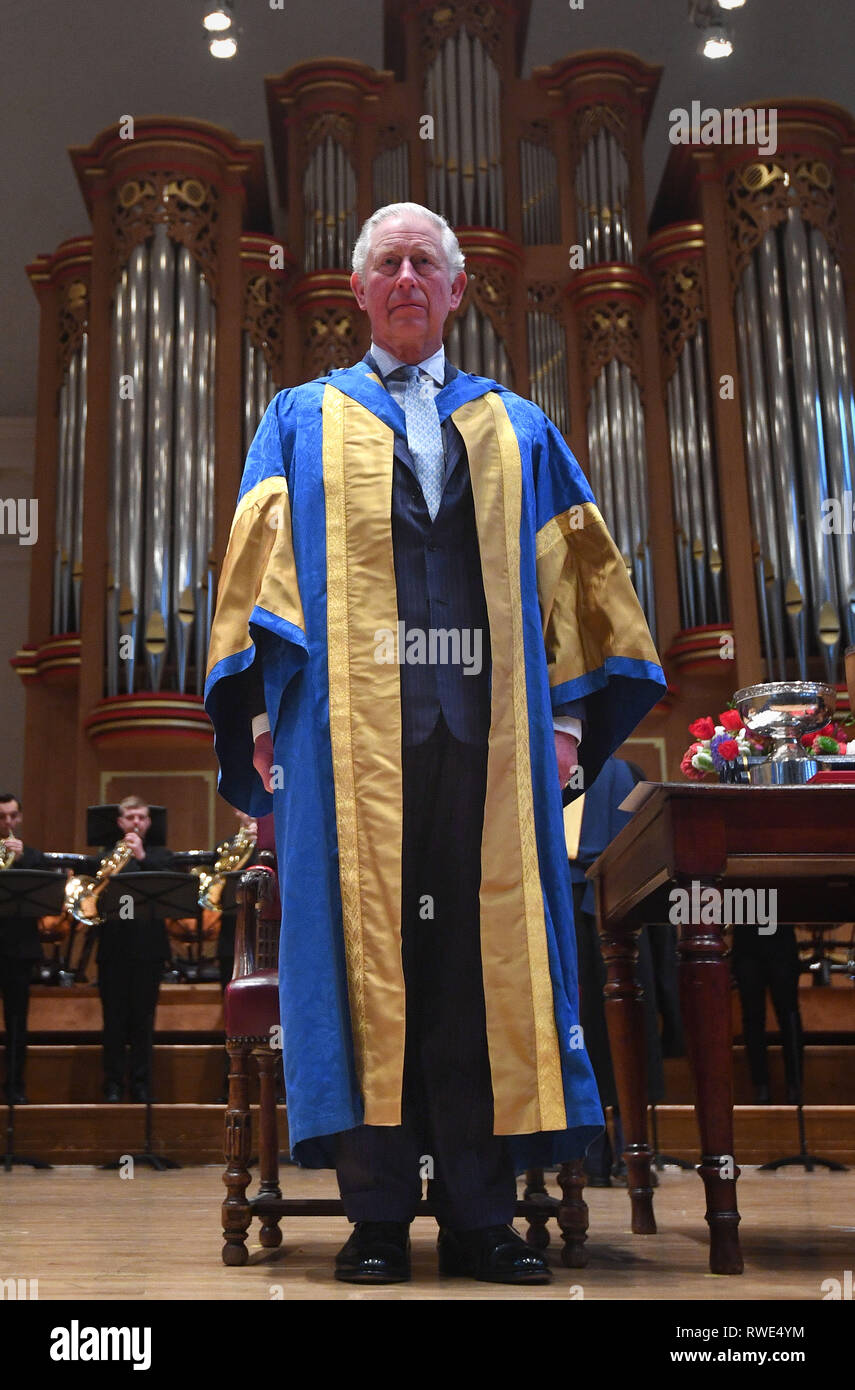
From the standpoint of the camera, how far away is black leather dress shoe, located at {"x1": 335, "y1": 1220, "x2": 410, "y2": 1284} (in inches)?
87.6

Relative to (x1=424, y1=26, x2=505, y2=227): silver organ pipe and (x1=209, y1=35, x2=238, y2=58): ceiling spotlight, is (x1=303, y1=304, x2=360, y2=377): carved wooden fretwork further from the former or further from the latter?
(x1=209, y1=35, x2=238, y2=58): ceiling spotlight

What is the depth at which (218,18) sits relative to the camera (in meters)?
8.19

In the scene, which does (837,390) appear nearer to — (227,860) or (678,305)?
(678,305)

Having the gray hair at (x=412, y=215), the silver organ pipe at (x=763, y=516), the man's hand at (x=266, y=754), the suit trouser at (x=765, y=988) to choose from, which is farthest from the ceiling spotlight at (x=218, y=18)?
the man's hand at (x=266, y=754)

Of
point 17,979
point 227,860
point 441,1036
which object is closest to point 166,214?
point 227,860

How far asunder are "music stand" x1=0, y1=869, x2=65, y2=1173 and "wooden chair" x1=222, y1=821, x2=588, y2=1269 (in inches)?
95.5

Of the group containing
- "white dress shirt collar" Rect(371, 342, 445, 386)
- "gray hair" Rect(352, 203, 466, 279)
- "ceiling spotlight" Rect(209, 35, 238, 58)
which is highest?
"ceiling spotlight" Rect(209, 35, 238, 58)

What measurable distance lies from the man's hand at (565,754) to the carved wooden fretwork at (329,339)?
6712 millimetres

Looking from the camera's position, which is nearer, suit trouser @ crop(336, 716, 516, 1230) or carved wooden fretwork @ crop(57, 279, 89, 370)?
suit trouser @ crop(336, 716, 516, 1230)

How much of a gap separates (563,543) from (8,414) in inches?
372

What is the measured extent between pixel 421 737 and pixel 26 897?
3369 mm

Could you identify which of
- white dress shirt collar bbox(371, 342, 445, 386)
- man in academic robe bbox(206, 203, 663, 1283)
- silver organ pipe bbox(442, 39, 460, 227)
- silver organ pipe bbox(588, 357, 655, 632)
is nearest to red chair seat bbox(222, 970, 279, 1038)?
man in academic robe bbox(206, 203, 663, 1283)
